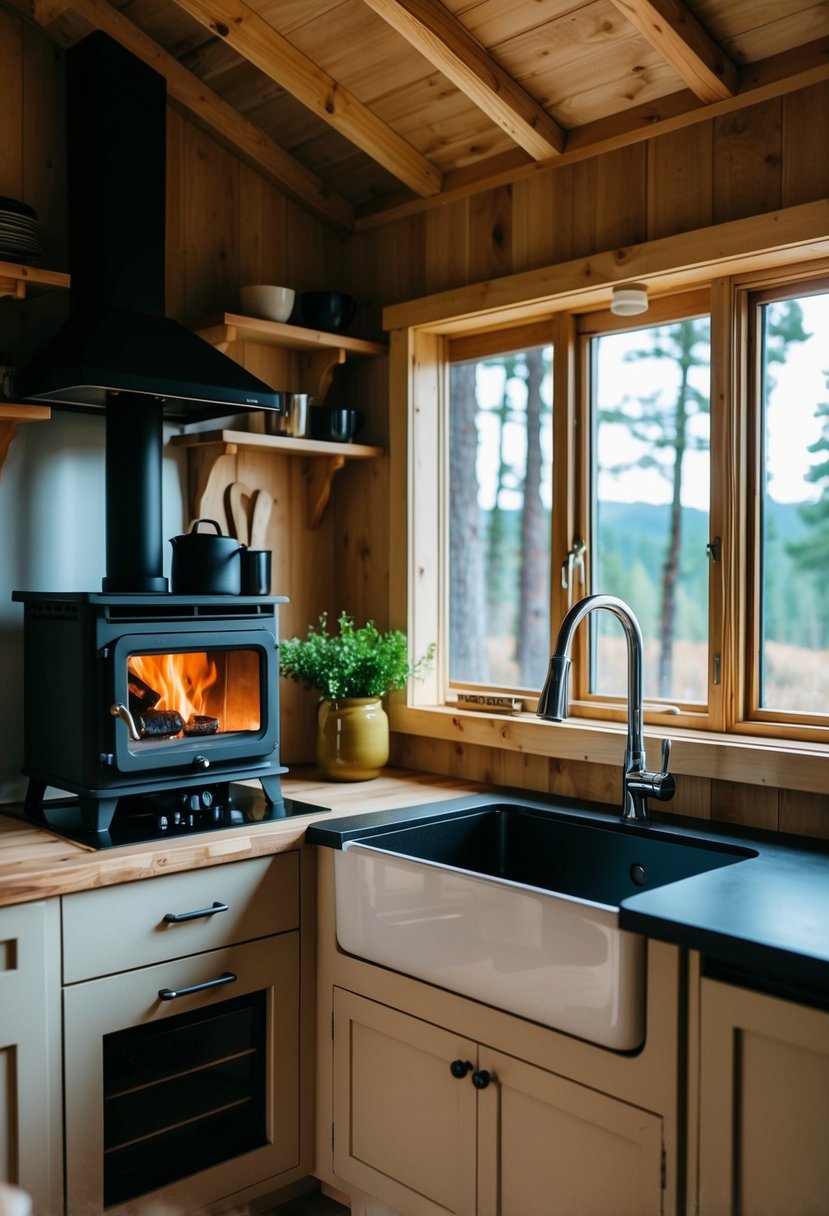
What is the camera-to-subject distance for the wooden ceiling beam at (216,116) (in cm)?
259

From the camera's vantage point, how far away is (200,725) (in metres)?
2.48

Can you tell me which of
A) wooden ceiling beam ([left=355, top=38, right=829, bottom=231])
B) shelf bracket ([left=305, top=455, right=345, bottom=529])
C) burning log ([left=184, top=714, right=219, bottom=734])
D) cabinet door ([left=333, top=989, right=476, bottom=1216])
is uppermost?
wooden ceiling beam ([left=355, top=38, right=829, bottom=231])

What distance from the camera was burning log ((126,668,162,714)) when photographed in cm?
239

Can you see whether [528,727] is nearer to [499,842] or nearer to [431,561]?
[499,842]

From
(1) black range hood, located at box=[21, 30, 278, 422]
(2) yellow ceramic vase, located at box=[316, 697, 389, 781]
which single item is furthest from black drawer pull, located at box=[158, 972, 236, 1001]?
(1) black range hood, located at box=[21, 30, 278, 422]

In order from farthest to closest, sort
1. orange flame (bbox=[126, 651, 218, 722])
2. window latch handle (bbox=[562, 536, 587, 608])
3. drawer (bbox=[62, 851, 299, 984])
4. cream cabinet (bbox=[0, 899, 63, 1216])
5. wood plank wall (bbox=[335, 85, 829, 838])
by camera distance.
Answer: window latch handle (bbox=[562, 536, 587, 608])
orange flame (bbox=[126, 651, 218, 722])
wood plank wall (bbox=[335, 85, 829, 838])
drawer (bbox=[62, 851, 299, 984])
cream cabinet (bbox=[0, 899, 63, 1216])

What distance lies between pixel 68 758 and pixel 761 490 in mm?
→ 1626

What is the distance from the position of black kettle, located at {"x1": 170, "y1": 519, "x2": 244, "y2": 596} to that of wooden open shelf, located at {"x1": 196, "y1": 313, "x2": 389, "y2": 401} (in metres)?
0.58

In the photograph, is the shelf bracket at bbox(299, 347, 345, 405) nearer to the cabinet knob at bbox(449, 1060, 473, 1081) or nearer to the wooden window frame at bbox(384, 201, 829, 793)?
the wooden window frame at bbox(384, 201, 829, 793)

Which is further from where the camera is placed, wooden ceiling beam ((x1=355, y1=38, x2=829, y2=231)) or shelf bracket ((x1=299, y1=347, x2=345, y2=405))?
shelf bracket ((x1=299, y1=347, x2=345, y2=405))

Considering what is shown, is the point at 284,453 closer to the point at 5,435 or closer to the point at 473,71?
the point at 5,435

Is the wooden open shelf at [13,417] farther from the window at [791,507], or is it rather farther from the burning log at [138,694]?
the window at [791,507]

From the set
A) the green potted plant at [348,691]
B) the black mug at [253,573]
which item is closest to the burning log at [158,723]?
the black mug at [253,573]

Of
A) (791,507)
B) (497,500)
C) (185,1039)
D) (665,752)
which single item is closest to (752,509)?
(791,507)
